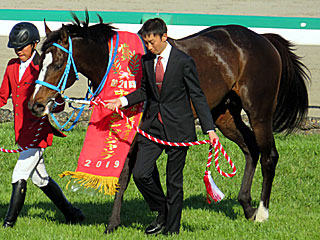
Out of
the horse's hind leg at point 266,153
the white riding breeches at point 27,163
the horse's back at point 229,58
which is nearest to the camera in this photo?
the white riding breeches at point 27,163

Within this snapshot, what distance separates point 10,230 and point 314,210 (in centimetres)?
322

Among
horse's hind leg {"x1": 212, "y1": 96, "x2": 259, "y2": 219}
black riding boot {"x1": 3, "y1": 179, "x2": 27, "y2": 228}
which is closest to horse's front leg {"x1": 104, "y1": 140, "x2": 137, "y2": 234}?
black riding boot {"x1": 3, "y1": 179, "x2": 27, "y2": 228}

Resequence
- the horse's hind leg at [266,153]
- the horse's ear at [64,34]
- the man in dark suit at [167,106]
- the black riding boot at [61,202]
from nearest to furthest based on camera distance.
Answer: the man in dark suit at [167,106] → the horse's ear at [64,34] → the black riding boot at [61,202] → the horse's hind leg at [266,153]

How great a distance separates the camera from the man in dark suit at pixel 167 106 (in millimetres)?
4977

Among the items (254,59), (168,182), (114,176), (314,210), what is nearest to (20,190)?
(114,176)

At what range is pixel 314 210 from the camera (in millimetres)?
6621

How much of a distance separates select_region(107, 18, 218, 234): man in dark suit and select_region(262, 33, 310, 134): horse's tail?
1904mm

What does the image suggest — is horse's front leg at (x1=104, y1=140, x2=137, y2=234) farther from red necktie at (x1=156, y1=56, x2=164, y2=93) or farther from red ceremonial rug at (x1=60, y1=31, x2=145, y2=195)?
red necktie at (x1=156, y1=56, x2=164, y2=93)

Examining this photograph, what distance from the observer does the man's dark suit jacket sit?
4992mm

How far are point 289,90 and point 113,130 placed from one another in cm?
231

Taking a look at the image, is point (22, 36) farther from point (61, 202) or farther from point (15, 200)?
point (61, 202)

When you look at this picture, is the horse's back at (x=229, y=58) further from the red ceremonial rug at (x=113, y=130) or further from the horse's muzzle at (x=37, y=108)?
the horse's muzzle at (x=37, y=108)

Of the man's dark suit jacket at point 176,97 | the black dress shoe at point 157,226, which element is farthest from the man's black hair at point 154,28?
the black dress shoe at point 157,226

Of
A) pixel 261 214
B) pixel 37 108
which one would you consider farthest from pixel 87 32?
pixel 261 214
